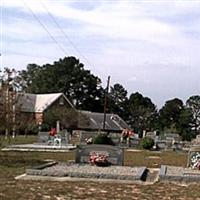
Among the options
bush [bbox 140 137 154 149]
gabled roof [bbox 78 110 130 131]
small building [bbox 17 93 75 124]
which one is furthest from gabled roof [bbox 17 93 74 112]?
bush [bbox 140 137 154 149]

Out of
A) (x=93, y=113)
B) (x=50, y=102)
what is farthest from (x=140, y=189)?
(x=93, y=113)

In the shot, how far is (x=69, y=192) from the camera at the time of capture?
14.1 meters

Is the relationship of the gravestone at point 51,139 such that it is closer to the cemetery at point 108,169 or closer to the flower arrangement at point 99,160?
the cemetery at point 108,169

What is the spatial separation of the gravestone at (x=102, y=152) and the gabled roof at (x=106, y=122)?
236 ft

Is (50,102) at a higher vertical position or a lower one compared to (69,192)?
higher

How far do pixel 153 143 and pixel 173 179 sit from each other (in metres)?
29.0

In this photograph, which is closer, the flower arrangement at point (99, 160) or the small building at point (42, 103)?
the flower arrangement at point (99, 160)

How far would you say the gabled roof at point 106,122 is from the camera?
99.2m

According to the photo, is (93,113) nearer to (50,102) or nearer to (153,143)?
(50,102)

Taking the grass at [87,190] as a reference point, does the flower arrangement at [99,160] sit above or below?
above

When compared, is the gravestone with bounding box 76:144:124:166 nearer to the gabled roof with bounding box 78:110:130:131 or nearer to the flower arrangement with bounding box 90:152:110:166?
the flower arrangement with bounding box 90:152:110:166

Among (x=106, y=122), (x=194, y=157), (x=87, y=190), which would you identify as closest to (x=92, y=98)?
(x=106, y=122)

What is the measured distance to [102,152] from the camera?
22.7 meters

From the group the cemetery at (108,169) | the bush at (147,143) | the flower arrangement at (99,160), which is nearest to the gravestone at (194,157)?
the cemetery at (108,169)
